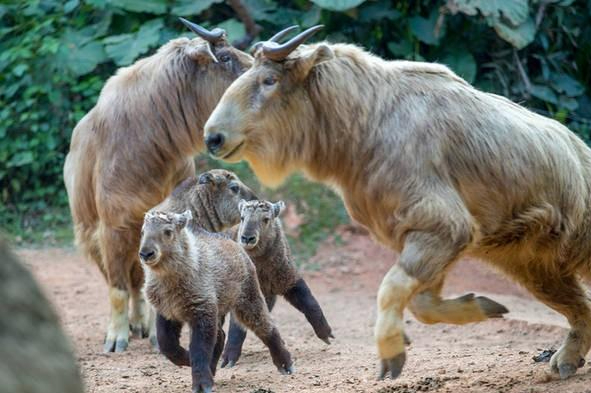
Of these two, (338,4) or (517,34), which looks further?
(517,34)

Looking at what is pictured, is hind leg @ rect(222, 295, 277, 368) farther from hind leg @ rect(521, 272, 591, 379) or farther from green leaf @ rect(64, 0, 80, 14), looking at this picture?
green leaf @ rect(64, 0, 80, 14)

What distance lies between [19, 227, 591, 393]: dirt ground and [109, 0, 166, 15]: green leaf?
2.77 metres

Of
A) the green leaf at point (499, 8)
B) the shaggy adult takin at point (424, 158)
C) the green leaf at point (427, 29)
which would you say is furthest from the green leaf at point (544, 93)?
the shaggy adult takin at point (424, 158)

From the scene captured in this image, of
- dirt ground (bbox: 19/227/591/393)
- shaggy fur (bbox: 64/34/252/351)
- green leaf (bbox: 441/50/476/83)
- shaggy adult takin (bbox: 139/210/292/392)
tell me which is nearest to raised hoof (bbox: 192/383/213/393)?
shaggy adult takin (bbox: 139/210/292/392)

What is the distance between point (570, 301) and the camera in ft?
20.8

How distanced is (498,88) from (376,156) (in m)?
6.50

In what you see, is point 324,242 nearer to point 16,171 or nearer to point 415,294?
point 16,171

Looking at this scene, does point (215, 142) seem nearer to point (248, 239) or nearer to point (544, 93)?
point (248, 239)

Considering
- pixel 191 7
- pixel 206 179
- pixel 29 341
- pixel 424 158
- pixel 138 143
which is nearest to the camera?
pixel 29 341

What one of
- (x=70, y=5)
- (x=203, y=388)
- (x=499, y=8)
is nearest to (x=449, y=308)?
(x=203, y=388)

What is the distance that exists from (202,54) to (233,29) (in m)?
3.68

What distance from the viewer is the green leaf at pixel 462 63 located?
11711mm

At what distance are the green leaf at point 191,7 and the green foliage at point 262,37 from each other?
0.01m

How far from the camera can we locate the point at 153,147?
8.09m
